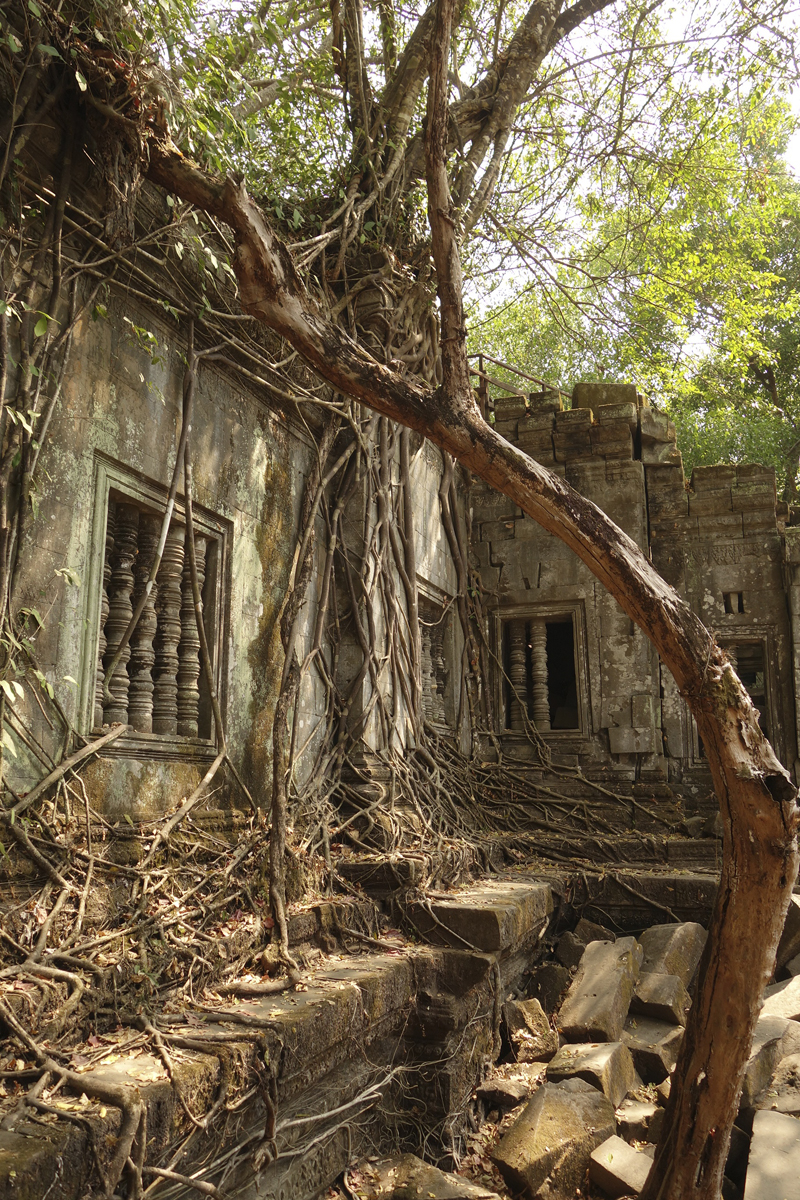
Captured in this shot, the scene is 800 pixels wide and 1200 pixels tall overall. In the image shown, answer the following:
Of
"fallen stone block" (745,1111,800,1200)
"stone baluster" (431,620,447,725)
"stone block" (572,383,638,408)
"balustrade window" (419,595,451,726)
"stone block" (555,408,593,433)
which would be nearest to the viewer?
"fallen stone block" (745,1111,800,1200)

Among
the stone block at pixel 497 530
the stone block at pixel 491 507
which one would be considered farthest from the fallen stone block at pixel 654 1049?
the stone block at pixel 491 507

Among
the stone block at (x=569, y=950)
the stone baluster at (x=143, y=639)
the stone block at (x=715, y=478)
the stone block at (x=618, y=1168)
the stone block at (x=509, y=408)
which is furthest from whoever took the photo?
the stone block at (x=509, y=408)

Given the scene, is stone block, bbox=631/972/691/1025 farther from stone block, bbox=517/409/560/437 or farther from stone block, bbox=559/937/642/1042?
stone block, bbox=517/409/560/437

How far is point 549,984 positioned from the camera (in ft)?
16.3

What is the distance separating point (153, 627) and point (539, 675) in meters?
4.43

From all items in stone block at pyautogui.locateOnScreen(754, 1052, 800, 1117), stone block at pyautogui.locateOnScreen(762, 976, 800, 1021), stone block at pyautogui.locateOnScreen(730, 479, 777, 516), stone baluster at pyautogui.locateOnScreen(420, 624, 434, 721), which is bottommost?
stone block at pyautogui.locateOnScreen(754, 1052, 800, 1117)

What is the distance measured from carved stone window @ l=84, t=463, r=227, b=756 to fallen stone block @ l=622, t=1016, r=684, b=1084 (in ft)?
8.28

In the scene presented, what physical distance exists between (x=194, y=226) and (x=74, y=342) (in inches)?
43.7

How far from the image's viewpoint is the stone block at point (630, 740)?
7160 millimetres

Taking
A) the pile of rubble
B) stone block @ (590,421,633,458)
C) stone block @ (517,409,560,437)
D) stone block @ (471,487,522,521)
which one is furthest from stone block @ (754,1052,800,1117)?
stone block @ (517,409,560,437)

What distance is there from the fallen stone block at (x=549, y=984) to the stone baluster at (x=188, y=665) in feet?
8.09

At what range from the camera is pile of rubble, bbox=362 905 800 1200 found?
3217mm

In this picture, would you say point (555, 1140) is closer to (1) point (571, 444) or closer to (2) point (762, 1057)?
(2) point (762, 1057)

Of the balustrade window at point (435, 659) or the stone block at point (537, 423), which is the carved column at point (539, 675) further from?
the stone block at point (537, 423)
